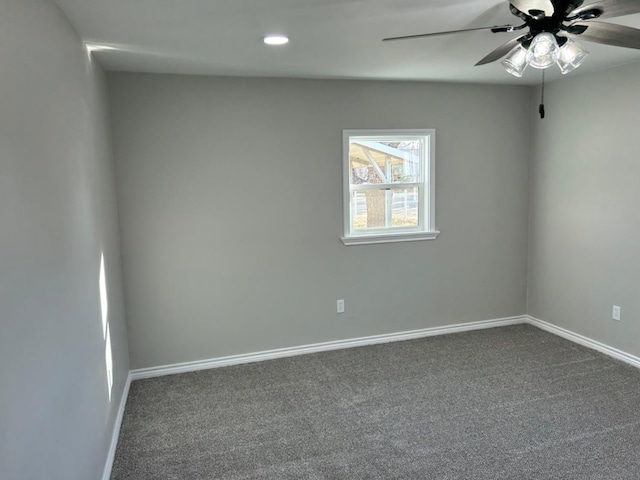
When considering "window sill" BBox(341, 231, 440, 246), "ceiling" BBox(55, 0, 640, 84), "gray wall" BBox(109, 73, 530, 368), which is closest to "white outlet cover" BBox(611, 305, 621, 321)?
"gray wall" BBox(109, 73, 530, 368)

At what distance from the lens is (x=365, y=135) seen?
417 centimetres

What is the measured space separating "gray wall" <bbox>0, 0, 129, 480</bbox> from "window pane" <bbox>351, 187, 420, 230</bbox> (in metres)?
2.25

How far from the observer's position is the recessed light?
8.88ft

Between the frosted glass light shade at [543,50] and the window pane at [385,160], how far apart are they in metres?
2.22

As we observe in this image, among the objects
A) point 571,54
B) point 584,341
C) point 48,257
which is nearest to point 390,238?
point 584,341

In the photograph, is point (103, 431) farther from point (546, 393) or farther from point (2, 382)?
point (546, 393)

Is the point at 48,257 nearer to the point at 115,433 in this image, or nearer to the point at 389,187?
the point at 115,433

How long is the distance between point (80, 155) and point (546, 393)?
3.26m

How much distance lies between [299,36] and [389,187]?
1935 millimetres

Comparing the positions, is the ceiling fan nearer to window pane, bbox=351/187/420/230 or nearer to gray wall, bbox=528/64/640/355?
gray wall, bbox=528/64/640/355

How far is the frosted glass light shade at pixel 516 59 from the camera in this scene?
2.17m

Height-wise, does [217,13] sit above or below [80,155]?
→ above

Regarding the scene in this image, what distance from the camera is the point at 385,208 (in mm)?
4406

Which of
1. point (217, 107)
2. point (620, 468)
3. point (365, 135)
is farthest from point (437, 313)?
point (217, 107)
